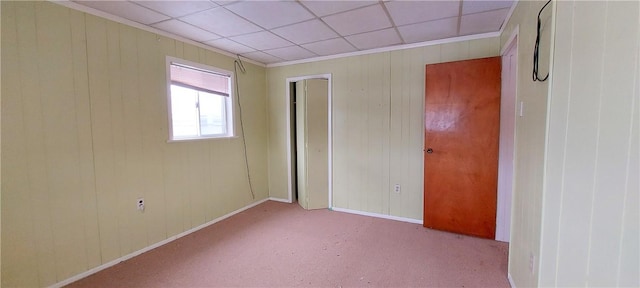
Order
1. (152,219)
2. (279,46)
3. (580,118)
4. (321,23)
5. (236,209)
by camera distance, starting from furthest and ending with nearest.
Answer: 1. (236,209)
2. (279,46)
3. (152,219)
4. (321,23)
5. (580,118)

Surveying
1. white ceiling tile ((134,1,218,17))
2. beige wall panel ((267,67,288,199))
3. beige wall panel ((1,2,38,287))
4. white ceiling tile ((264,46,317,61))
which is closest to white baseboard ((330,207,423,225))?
beige wall panel ((267,67,288,199))

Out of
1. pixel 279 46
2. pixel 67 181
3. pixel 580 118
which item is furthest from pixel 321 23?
pixel 67 181

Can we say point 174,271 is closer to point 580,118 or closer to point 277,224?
point 277,224

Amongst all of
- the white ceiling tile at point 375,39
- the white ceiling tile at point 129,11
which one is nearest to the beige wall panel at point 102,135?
the white ceiling tile at point 129,11

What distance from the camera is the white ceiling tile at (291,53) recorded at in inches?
128

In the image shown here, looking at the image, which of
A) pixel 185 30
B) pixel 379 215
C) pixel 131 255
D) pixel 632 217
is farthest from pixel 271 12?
pixel 379 215

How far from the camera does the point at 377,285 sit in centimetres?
197

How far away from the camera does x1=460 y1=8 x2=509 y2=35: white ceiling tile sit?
2266mm

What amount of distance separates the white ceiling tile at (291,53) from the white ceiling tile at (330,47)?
0.40ft

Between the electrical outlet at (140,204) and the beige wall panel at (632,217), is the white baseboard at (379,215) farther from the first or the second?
the electrical outlet at (140,204)

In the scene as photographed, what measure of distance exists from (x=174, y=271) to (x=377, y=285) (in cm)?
170

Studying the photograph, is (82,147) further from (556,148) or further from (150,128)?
(556,148)

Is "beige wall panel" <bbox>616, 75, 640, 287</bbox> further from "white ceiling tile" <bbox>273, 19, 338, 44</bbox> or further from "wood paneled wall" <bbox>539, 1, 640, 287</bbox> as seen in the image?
"white ceiling tile" <bbox>273, 19, 338, 44</bbox>

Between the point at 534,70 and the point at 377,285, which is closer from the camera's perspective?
the point at 534,70
